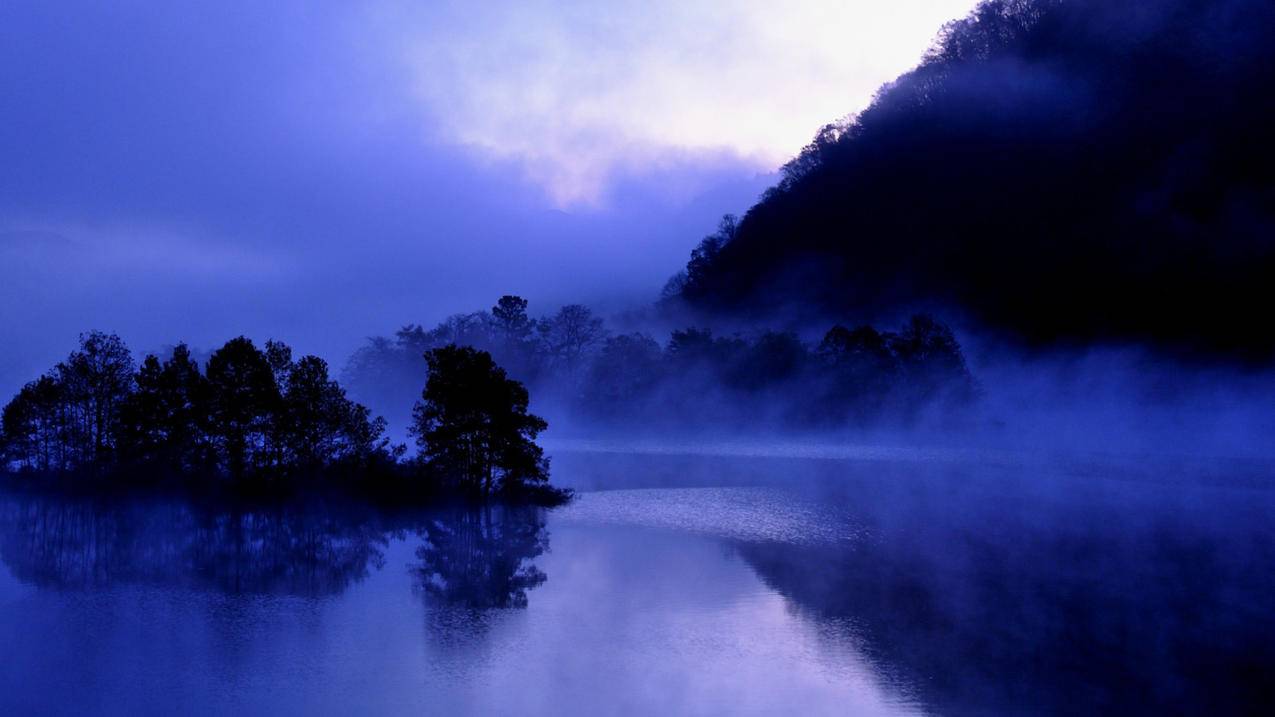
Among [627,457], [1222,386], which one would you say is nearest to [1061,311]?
[1222,386]

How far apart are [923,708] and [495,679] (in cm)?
971

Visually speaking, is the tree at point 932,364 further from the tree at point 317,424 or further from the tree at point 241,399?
the tree at point 241,399

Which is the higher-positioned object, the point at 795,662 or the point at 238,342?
the point at 238,342

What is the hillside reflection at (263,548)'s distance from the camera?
106 feet

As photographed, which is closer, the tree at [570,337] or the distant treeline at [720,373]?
the distant treeline at [720,373]

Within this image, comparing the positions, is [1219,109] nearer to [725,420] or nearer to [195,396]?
[725,420]

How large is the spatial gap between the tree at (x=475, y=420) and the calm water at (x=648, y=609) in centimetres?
314

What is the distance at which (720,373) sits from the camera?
376 ft

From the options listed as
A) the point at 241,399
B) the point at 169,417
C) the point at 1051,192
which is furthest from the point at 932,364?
the point at 169,417

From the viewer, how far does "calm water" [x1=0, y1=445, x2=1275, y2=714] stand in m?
21.0

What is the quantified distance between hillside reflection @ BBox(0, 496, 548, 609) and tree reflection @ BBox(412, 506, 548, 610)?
0.16 feet

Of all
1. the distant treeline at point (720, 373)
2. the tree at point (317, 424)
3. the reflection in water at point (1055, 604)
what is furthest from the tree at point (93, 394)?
the reflection in water at point (1055, 604)

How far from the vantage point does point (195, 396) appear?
55344 mm

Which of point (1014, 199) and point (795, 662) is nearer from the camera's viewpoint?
point (795, 662)
